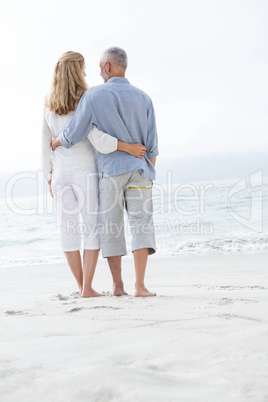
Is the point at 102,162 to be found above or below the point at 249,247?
above

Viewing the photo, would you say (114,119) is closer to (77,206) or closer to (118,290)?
(77,206)

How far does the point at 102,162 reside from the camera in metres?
2.75

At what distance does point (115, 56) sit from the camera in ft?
9.14

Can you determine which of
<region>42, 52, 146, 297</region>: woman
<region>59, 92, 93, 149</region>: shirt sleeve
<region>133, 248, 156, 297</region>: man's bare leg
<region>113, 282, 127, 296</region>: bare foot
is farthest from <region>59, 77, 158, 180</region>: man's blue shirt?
<region>113, 282, 127, 296</region>: bare foot

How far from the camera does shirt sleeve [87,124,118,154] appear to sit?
265 cm

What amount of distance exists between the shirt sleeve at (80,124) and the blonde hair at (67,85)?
0.48 ft

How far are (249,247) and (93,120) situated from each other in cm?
550

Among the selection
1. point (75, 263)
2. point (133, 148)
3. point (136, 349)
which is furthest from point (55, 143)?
point (136, 349)

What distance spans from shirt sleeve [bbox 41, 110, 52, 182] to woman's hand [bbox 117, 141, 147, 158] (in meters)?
0.58

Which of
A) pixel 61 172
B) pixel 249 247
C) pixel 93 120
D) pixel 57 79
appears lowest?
pixel 249 247

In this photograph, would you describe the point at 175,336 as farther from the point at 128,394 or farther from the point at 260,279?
the point at 260,279

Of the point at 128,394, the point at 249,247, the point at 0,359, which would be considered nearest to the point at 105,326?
the point at 0,359

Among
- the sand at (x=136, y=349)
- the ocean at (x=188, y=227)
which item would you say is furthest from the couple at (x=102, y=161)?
the ocean at (x=188, y=227)

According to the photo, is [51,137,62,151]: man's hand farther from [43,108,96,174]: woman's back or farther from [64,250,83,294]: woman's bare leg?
[64,250,83,294]: woman's bare leg
